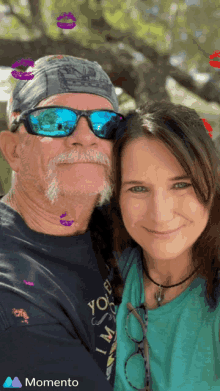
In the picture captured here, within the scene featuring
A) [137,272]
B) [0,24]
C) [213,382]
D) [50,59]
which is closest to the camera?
[213,382]

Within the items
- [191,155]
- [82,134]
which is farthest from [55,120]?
[191,155]

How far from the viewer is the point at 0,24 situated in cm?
204

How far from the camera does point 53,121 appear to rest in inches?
41.7

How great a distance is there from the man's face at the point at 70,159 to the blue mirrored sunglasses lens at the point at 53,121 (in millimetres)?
28

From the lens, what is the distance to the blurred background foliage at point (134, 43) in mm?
1721

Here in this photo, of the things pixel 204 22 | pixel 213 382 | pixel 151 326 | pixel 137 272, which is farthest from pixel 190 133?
pixel 204 22

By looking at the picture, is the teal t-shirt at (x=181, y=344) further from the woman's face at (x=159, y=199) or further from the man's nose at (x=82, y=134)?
the man's nose at (x=82, y=134)

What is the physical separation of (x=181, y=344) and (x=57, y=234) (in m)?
0.59

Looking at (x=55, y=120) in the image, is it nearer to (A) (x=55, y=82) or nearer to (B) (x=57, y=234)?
(A) (x=55, y=82)

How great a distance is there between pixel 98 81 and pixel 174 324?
0.94m

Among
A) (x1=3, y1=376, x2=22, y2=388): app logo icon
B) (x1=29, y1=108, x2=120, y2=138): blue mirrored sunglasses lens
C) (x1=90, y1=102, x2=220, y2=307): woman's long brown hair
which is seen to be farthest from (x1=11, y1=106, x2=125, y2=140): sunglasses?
(x1=3, y1=376, x2=22, y2=388): app logo icon

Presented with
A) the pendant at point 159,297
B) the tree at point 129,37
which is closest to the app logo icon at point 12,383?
the pendant at point 159,297

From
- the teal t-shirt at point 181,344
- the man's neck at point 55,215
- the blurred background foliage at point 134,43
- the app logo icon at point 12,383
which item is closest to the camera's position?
the app logo icon at point 12,383

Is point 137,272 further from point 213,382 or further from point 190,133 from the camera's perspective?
point 190,133
